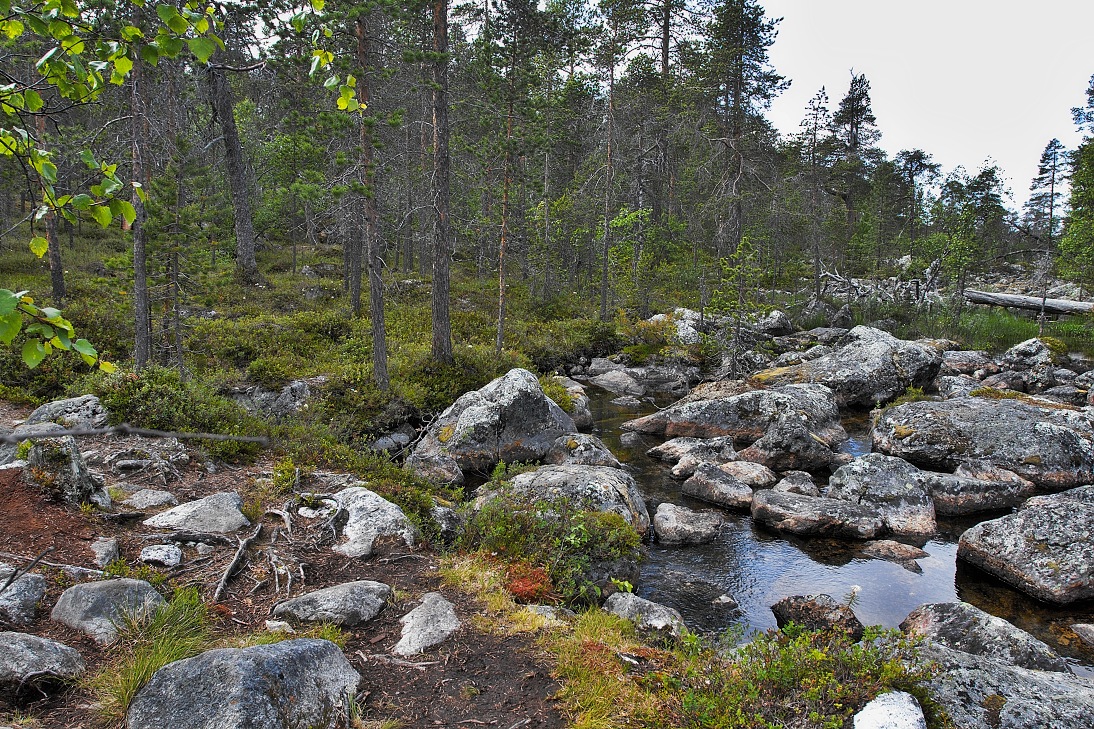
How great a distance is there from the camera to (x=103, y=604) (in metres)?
4.69

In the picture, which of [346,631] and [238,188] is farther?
[238,188]

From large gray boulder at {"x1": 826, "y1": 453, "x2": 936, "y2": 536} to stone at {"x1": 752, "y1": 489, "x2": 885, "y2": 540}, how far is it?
34cm

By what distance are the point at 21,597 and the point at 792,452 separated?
13667mm

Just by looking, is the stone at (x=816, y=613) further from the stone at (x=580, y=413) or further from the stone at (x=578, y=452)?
the stone at (x=580, y=413)

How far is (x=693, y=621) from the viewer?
7.91 meters

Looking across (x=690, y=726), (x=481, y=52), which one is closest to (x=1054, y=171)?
(x=481, y=52)

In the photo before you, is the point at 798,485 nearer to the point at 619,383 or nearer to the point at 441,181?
the point at 619,383

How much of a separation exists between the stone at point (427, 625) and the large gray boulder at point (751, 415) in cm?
1153

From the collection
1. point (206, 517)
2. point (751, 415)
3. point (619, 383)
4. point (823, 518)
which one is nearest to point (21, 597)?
point (206, 517)

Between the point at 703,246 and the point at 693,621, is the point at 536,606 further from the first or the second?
the point at 703,246

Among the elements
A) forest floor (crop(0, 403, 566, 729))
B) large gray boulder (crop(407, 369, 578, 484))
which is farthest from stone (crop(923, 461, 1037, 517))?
forest floor (crop(0, 403, 566, 729))

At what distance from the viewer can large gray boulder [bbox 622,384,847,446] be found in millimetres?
15594

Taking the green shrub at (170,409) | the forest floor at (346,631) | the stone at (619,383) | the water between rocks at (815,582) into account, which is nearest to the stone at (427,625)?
the forest floor at (346,631)

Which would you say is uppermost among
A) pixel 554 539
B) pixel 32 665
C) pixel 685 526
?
pixel 32 665
